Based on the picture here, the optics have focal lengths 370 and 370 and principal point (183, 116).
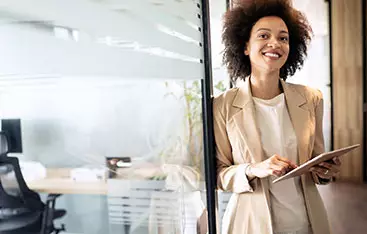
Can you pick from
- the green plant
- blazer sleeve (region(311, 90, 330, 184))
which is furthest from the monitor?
blazer sleeve (region(311, 90, 330, 184))

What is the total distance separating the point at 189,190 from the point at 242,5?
2.64 feet

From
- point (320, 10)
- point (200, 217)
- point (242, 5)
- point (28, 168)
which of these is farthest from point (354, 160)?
point (28, 168)

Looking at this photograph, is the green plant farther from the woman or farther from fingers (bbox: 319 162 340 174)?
fingers (bbox: 319 162 340 174)

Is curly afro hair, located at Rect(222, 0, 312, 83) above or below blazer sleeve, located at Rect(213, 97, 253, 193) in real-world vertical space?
above

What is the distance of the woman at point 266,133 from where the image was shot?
1.32m

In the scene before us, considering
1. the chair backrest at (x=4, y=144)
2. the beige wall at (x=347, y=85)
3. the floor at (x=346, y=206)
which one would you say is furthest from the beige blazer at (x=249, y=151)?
the beige wall at (x=347, y=85)

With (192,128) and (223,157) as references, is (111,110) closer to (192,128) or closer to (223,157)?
(223,157)

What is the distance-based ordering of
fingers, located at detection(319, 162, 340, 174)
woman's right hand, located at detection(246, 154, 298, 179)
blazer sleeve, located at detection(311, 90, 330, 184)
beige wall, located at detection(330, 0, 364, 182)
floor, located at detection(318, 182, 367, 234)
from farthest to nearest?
Result: beige wall, located at detection(330, 0, 364, 182) < floor, located at detection(318, 182, 367, 234) < blazer sleeve, located at detection(311, 90, 330, 184) < fingers, located at detection(319, 162, 340, 174) < woman's right hand, located at detection(246, 154, 298, 179)

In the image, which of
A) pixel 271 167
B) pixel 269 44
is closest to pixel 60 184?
pixel 271 167

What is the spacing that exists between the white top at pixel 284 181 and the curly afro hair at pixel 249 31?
210 mm

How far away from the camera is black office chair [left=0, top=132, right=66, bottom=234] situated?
83 cm

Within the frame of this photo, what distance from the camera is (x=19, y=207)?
0.84 metres

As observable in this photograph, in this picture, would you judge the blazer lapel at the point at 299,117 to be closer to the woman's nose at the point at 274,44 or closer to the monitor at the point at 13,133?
the woman's nose at the point at 274,44

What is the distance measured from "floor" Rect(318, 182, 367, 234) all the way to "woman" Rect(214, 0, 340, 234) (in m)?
1.67
